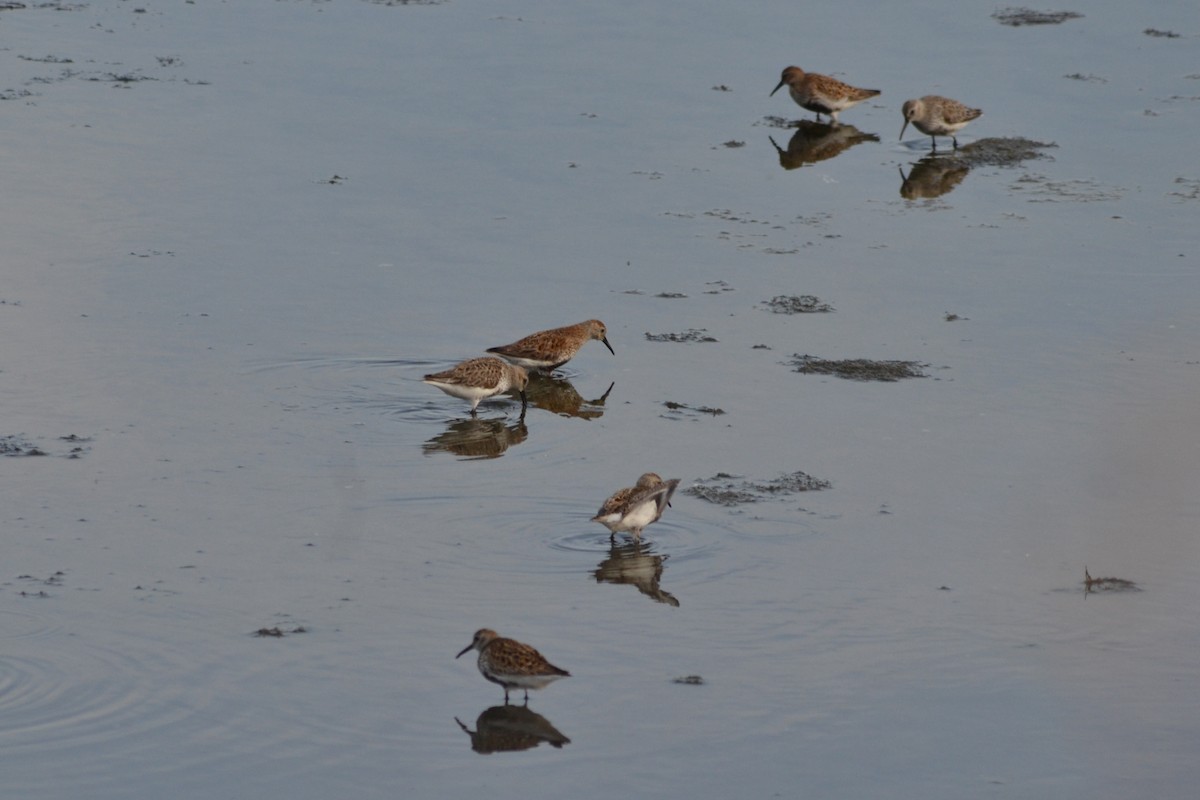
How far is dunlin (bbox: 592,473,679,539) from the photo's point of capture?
10859 mm

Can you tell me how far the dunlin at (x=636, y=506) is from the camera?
35.6ft

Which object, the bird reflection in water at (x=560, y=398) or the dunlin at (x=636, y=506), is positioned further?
the bird reflection in water at (x=560, y=398)

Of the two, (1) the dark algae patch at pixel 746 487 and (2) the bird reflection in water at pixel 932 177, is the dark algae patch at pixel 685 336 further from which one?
(2) the bird reflection in water at pixel 932 177

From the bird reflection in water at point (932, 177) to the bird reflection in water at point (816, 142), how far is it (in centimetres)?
115

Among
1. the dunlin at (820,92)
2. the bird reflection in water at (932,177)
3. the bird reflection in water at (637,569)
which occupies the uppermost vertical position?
the dunlin at (820,92)

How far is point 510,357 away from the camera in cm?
1455

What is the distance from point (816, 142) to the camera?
22.3 metres

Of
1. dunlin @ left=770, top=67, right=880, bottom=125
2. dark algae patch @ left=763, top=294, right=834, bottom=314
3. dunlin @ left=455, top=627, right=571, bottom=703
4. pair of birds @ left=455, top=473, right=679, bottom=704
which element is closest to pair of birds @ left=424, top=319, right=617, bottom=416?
dark algae patch @ left=763, top=294, right=834, bottom=314

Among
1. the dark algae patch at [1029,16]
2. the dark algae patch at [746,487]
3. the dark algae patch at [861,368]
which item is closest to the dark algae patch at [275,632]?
the dark algae patch at [746,487]

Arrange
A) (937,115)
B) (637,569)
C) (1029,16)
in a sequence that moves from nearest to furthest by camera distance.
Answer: (637,569) < (937,115) < (1029,16)

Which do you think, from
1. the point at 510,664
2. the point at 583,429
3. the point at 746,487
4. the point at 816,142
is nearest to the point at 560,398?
the point at 583,429

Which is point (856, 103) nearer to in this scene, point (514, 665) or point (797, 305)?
point (797, 305)

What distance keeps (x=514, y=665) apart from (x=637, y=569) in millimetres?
2204

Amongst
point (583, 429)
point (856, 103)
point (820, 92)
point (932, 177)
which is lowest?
point (583, 429)
